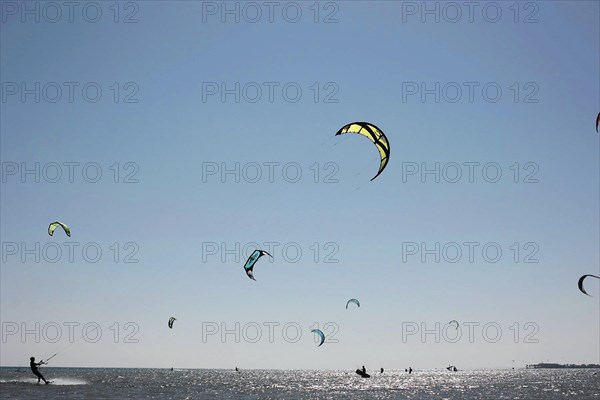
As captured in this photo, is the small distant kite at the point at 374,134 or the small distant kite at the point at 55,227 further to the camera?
the small distant kite at the point at 55,227

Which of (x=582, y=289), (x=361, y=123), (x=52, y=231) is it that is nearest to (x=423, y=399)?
(x=582, y=289)

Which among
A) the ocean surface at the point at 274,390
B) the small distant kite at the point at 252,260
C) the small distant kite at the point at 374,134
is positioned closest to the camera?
the small distant kite at the point at 374,134

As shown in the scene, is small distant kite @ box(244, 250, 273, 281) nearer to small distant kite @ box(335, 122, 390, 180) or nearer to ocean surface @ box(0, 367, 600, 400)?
small distant kite @ box(335, 122, 390, 180)

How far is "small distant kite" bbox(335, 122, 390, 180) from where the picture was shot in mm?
19547

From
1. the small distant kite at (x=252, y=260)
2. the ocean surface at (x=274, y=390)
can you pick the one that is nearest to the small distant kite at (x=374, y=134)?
the small distant kite at (x=252, y=260)

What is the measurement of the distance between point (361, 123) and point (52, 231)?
15.8 metres

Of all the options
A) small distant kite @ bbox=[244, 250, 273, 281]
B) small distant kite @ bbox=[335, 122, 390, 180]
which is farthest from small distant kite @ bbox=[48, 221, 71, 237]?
small distant kite @ bbox=[335, 122, 390, 180]

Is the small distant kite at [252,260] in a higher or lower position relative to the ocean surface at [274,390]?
higher

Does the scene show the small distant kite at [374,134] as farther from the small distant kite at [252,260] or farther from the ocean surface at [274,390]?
the ocean surface at [274,390]

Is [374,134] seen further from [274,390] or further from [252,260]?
[274,390]

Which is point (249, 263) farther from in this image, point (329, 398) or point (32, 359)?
point (329, 398)

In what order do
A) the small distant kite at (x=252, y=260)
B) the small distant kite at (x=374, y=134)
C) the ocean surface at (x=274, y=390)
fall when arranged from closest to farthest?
the small distant kite at (x=374, y=134), the small distant kite at (x=252, y=260), the ocean surface at (x=274, y=390)

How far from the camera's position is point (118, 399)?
3988 centimetres

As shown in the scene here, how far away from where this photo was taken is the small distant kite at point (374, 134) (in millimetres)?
19547
